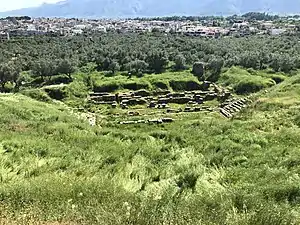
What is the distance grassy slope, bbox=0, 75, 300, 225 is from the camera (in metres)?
7.10

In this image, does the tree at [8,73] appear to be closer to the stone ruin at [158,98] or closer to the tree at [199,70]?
the stone ruin at [158,98]

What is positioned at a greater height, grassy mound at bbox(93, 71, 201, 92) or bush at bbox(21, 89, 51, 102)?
bush at bbox(21, 89, 51, 102)

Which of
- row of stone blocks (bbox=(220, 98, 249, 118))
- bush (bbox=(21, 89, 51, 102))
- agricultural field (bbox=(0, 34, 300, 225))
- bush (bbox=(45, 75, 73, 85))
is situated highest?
agricultural field (bbox=(0, 34, 300, 225))

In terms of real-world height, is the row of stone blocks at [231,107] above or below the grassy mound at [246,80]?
above

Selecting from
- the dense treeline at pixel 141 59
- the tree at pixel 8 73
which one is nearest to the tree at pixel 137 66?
the dense treeline at pixel 141 59

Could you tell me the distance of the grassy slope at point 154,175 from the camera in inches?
280

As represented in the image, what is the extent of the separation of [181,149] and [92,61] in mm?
58361

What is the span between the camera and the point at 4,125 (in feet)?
61.9

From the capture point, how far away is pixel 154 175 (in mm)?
11539

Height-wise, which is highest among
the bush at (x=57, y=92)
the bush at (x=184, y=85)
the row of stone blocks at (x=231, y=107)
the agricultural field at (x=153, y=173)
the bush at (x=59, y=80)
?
the agricultural field at (x=153, y=173)

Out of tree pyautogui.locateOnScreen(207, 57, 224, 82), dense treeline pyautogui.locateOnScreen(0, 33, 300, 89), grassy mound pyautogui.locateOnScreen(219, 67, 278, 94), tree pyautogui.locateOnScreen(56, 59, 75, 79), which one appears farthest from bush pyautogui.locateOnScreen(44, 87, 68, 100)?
grassy mound pyautogui.locateOnScreen(219, 67, 278, 94)

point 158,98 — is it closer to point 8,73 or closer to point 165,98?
point 165,98

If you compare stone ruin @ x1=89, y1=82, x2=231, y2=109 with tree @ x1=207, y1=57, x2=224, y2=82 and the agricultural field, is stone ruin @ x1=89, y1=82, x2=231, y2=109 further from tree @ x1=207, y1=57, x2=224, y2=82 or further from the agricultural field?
the agricultural field

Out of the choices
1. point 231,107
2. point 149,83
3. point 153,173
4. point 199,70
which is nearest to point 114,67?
point 149,83
